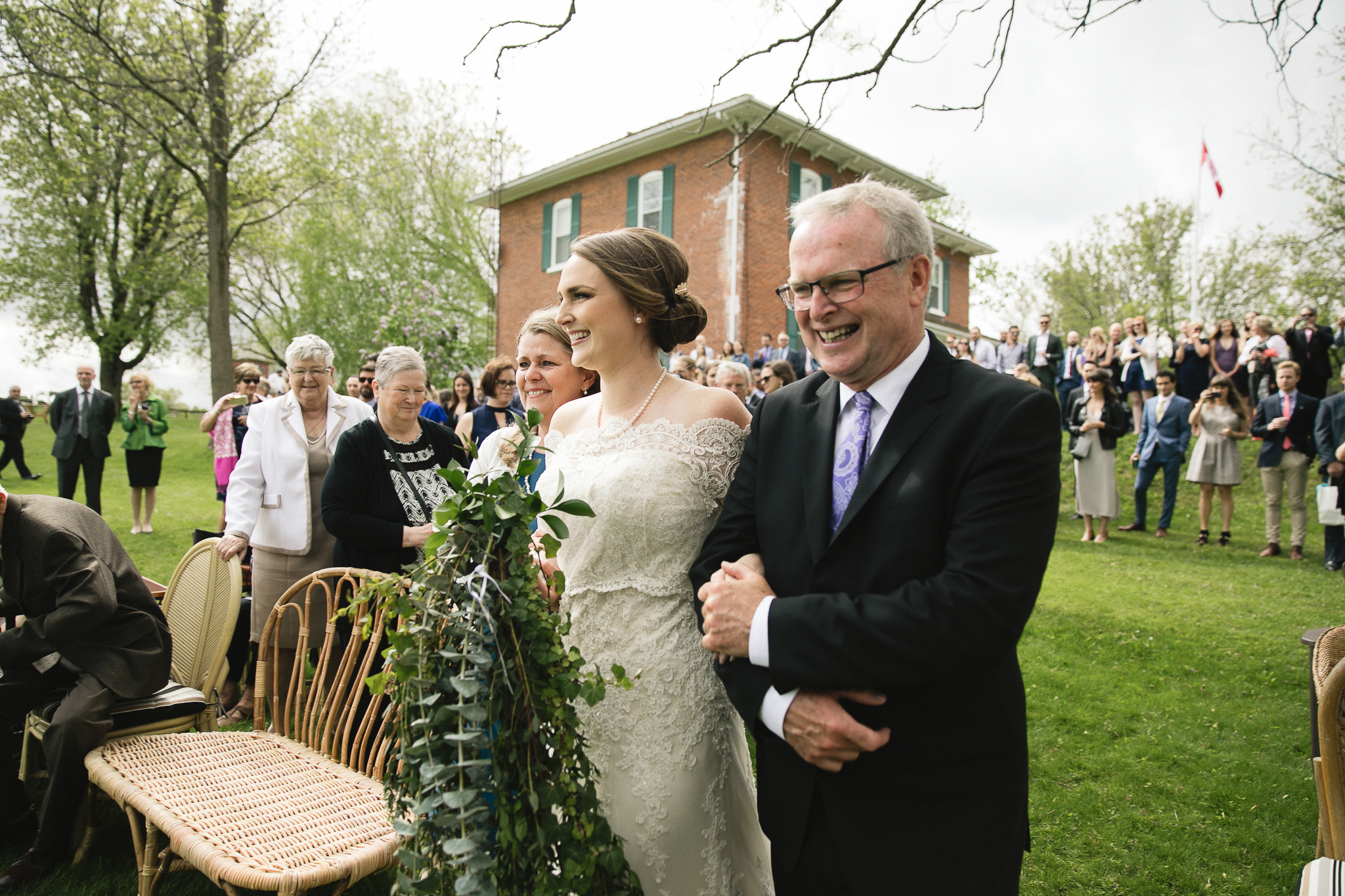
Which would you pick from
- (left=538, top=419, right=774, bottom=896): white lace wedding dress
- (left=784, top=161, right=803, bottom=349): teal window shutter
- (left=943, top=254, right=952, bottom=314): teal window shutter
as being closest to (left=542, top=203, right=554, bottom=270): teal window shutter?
(left=784, top=161, right=803, bottom=349): teal window shutter

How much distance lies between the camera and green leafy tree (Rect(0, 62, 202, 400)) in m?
21.5

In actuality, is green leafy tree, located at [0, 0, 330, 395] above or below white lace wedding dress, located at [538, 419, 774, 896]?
above

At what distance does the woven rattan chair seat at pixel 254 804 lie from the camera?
238 centimetres

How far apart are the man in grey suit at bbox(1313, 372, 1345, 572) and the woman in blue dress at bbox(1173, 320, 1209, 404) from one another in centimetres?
442

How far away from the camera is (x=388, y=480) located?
4.23 meters

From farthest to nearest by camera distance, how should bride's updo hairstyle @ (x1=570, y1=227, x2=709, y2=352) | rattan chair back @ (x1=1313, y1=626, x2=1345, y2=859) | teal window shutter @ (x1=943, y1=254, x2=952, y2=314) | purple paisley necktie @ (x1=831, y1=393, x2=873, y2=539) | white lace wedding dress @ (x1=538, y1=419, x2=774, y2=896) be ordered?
teal window shutter @ (x1=943, y1=254, x2=952, y2=314) → bride's updo hairstyle @ (x1=570, y1=227, x2=709, y2=352) → white lace wedding dress @ (x1=538, y1=419, x2=774, y2=896) → rattan chair back @ (x1=1313, y1=626, x2=1345, y2=859) → purple paisley necktie @ (x1=831, y1=393, x2=873, y2=539)

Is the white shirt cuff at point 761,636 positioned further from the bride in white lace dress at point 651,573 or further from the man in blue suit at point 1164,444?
the man in blue suit at point 1164,444

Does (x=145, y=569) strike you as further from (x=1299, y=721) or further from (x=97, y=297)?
(x=97, y=297)

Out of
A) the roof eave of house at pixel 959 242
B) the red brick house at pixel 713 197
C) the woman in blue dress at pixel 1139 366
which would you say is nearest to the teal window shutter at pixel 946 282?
the roof eave of house at pixel 959 242

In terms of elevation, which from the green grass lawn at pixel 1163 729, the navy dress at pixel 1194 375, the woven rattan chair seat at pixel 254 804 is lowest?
the green grass lawn at pixel 1163 729

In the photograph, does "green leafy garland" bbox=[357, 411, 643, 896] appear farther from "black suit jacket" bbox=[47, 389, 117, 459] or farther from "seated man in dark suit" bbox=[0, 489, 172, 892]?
"black suit jacket" bbox=[47, 389, 117, 459]

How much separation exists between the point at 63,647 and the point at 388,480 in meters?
1.52

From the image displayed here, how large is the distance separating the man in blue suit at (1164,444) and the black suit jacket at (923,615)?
1031cm

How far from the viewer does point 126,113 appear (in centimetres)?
1116
